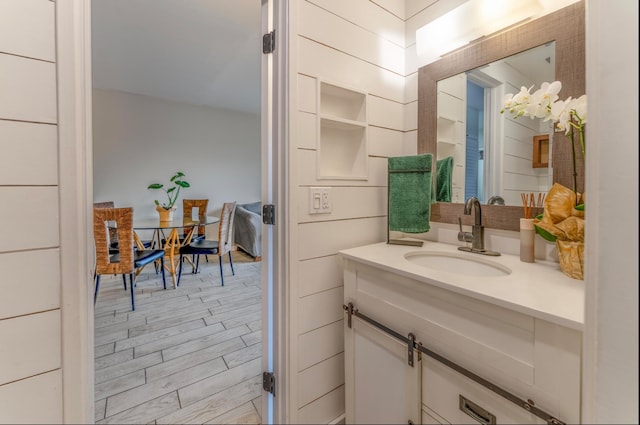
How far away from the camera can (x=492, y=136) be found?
127 cm

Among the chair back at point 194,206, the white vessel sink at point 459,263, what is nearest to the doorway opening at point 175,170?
the chair back at point 194,206

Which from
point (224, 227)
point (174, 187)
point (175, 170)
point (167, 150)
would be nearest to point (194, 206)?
point (174, 187)

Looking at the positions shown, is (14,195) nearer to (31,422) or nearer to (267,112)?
(31,422)

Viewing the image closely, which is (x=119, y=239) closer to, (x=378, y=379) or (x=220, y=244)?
(x=220, y=244)

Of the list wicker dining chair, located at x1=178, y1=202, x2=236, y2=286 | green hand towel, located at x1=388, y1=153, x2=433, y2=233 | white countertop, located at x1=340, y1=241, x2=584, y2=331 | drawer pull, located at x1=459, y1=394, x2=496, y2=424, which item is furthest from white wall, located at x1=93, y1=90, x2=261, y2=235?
drawer pull, located at x1=459, y1=394, x2=496, y2=424

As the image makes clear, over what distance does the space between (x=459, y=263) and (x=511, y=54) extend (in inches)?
37.0

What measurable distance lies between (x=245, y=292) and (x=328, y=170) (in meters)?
2.17

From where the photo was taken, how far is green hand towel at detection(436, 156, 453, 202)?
4.68 ft

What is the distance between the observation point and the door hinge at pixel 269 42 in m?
1.21

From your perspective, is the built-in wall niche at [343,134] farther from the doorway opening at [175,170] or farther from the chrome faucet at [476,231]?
the doorway opening at [175,170]

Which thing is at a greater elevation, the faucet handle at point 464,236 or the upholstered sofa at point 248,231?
the faucet handle at point 464,236

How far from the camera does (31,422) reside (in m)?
0.74

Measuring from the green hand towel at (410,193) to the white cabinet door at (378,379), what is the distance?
0.52 meters

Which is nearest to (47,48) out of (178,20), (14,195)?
(14,195)
